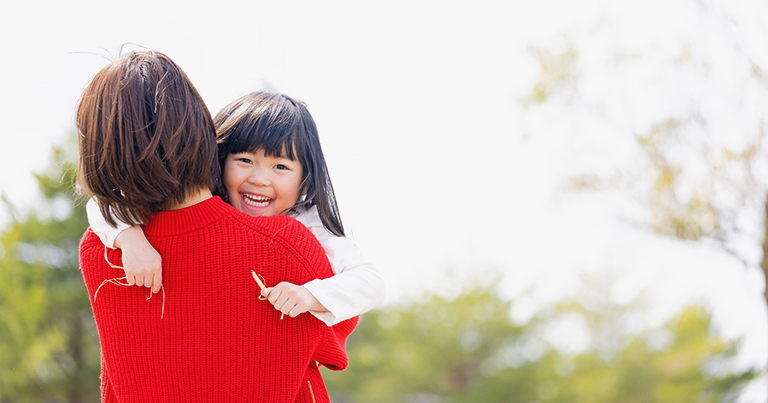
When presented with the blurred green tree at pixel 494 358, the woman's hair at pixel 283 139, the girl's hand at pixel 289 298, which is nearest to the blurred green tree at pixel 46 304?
the blurred green tree at pixel 494 358

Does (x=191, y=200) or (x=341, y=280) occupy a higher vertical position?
(x=191, y=200)

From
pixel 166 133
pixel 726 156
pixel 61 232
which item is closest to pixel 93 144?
pixel 166 133

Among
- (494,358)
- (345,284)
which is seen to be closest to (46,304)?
(494,358)

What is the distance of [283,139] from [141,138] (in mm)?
357

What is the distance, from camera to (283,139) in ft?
4.25

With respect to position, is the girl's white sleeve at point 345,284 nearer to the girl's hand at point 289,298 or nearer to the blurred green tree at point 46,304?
the girl's hand at point 289,298

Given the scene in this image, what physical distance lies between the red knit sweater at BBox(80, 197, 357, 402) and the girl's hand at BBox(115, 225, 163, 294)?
0.9 inches

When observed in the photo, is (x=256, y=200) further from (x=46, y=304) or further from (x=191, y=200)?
(x=46, y=304)

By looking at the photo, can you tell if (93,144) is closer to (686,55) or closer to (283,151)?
(283,151)

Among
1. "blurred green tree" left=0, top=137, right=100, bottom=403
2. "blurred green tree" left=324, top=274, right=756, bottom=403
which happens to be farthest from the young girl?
"blurred green tree" left=324, top=274, right=756, bottom=403

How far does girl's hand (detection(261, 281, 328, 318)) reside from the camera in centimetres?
102

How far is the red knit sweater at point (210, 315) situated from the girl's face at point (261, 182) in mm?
207

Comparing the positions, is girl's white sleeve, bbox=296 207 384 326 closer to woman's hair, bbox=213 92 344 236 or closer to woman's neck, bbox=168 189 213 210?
woman's hair, bbox=213 92 344 236

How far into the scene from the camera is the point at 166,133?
98 cm
